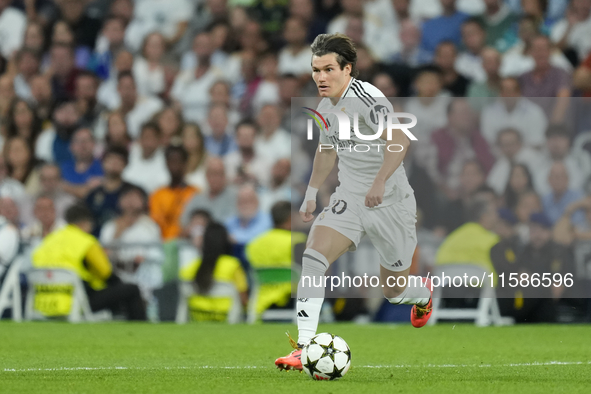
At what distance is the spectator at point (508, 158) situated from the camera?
11609 mm

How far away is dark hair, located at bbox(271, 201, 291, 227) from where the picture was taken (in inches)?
452

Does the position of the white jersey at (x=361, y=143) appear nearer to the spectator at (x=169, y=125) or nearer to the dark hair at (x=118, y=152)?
the dark hair at (x=118, y=152)

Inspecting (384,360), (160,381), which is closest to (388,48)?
(384,360)

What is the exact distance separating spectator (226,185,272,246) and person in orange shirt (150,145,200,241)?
2.70 feet

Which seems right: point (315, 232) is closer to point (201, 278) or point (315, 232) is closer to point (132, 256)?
point (201, 278)

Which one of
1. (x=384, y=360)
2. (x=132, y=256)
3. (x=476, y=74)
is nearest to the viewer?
(x=384, y=360)

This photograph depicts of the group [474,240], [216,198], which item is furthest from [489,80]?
[216,198]

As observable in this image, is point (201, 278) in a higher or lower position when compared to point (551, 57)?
lower

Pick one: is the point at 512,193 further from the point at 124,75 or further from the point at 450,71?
the point at 124,75

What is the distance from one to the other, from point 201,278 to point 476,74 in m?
5.10

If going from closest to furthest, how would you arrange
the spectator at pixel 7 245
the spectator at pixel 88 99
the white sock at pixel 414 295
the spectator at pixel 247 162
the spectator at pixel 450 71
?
the white sock at pixel 414 295
the spectator at pixel 7 245
the spectator at pixel 247 162
the spectator at pixel 450 71
the spectator at pixel 88 99

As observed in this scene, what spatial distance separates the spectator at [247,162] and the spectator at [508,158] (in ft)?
9.77

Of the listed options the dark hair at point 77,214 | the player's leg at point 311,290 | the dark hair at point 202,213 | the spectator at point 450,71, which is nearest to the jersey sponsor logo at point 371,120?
the player's leg at point 311,290

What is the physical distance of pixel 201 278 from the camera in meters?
11.4
